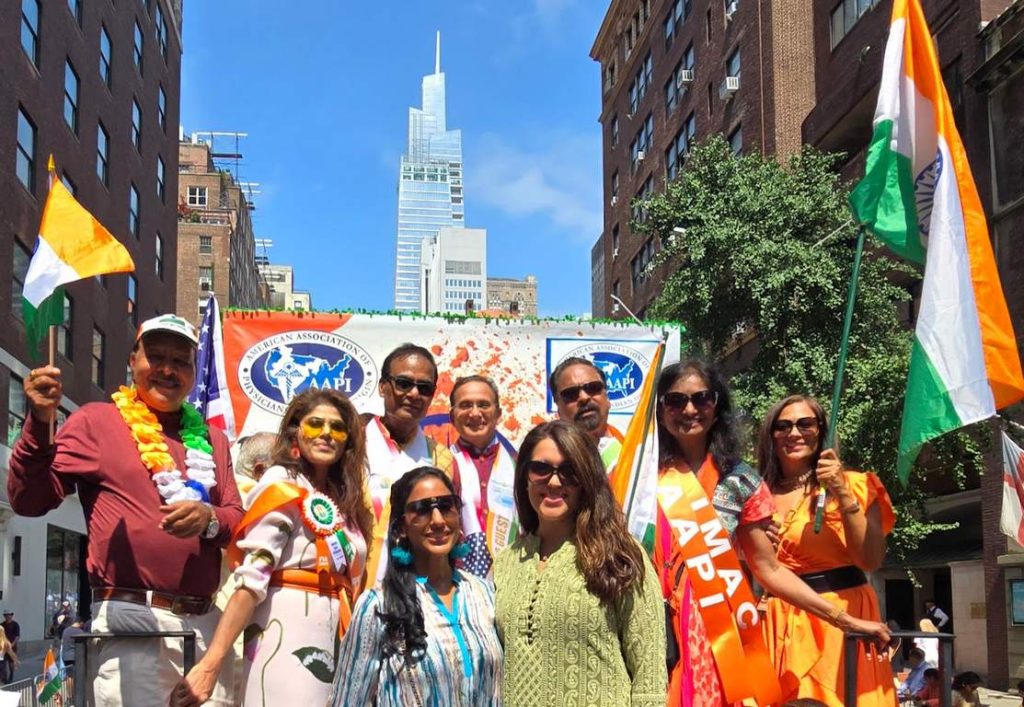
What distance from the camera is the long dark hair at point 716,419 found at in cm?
420

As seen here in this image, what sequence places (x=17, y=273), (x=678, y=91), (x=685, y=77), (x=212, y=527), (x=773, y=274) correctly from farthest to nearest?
(x=678, y=91) < (x=685, y=77) < (x=17, y=273) < (x=773, y=274) < (x=212, y=527)

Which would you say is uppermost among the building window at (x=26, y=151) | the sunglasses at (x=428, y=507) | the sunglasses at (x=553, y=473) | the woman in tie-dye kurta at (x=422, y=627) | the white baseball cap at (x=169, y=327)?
the building window at (x=26, y=151)

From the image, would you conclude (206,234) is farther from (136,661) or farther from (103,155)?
(136,661)

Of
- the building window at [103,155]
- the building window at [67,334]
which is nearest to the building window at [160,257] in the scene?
the building window at [103,155]

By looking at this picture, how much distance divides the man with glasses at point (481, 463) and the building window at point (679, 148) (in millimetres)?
29701

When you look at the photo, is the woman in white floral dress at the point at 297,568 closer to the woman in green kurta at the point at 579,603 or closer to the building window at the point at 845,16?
the woman in green kurta at the point at 579,603

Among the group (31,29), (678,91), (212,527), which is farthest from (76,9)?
(212,527)

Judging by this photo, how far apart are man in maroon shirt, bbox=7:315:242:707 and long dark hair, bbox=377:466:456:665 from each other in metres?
0.70

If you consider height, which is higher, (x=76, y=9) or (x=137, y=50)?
(x=137, y=50)

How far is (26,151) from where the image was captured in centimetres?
2339

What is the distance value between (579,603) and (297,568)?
0.99 meters

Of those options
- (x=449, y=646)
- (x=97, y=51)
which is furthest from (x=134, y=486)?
(x=97, y=51)

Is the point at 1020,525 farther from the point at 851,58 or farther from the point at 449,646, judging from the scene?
the point at 851,58

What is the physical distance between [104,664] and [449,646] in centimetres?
118
